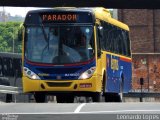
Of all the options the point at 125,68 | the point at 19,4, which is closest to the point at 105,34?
the point at 125,68

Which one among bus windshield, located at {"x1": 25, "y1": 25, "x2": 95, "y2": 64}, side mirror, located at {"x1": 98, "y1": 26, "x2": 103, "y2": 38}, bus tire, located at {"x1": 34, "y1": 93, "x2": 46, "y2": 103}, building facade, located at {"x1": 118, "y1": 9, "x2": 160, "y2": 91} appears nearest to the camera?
bus windshield, located at {"x1": 25, "y1": 25, "x2": 95, "y2": 64}

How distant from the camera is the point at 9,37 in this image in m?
143

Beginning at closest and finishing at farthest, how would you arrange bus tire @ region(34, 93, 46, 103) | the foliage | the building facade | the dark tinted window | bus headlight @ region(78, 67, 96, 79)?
bus headlight @ region(78, 67, 96, 79) → bus tire @ region(34, 93, 46, 103) → the dark tinted window → the building facade → the foliage

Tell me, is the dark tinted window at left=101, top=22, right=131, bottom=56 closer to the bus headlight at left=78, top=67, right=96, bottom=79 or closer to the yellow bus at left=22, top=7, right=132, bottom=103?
the yellow bus at left=22, top=7, right=132, bottom=103

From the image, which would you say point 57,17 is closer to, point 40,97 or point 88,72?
point 88,72

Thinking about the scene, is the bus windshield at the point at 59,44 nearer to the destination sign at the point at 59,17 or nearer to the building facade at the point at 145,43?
the destination sign at the point at 59,17

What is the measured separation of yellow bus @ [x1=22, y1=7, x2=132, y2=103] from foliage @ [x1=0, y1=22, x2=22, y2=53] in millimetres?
113639

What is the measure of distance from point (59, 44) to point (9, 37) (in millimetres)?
121298

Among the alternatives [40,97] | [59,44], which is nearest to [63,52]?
[59,44]

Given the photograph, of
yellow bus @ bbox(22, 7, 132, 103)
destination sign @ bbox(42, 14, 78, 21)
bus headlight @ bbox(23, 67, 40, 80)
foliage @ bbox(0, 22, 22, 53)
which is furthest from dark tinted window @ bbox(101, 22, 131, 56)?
foliage @ bbox(0, 22, 22, 53)

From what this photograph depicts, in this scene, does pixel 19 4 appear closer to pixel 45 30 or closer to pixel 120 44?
pixel 120 44

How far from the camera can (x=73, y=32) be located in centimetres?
2234

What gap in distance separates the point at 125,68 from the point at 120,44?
197cm

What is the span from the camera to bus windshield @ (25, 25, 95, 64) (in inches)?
873
